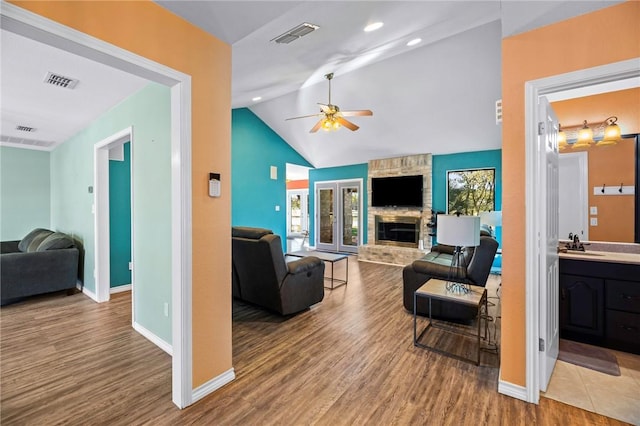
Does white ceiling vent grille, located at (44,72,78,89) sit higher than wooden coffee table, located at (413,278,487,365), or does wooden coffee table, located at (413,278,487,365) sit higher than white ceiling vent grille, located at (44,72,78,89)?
white ceiling vent grille, located at (44,72,78,89)

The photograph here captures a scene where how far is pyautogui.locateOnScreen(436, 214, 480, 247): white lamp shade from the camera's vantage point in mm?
2514

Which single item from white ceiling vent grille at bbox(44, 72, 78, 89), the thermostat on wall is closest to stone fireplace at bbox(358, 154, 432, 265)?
the thermostat on wall

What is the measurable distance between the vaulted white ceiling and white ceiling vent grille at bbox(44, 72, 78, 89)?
0.17 feet

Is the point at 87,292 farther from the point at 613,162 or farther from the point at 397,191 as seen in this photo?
the point at 613,162

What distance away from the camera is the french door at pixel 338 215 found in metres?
8.05

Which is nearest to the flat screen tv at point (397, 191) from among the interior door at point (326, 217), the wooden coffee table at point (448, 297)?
the interior door at point (326, 217)

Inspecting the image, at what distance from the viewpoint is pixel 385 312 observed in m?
3.54

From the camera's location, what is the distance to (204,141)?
6.47 ft

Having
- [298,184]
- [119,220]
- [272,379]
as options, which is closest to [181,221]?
[272,379]

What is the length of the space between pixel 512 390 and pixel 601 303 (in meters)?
1.40

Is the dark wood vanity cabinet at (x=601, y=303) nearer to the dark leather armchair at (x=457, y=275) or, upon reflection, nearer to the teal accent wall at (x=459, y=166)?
the dark leather armchair at (x=457, y=275)

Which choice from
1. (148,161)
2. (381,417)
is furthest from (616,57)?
(148,161)

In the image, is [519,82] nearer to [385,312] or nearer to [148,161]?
[385,312]

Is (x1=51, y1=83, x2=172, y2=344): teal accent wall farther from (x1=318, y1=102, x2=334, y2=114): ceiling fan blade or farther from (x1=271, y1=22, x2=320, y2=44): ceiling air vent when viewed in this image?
(x1=318, y1=102, x2=334, y2=114): ceiling fan blade
